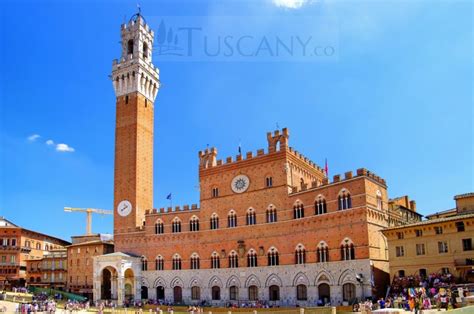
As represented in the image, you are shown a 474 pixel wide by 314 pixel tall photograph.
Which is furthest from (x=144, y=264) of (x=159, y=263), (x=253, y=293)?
(x=253, y=293)

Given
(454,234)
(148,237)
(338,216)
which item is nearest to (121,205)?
(148,237)

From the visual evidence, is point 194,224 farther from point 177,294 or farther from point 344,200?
point 344,200

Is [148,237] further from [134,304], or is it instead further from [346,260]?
[346,260]

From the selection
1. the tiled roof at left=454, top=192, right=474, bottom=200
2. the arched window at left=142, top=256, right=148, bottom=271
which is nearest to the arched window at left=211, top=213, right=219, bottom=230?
the arched window at left=142, top=256, right=148, bottom=271

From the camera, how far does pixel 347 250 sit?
41.0 m

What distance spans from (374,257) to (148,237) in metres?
28.1

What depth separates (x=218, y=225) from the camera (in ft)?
170

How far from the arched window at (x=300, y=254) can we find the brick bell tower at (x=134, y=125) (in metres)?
22.5

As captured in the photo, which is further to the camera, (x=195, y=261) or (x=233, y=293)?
(x=195, y=261)

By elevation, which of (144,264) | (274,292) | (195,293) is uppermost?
(144,264)

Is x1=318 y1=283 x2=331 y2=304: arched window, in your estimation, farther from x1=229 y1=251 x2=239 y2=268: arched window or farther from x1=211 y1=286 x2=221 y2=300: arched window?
x1=211 y1=286 x2=221 y2=300: arched window

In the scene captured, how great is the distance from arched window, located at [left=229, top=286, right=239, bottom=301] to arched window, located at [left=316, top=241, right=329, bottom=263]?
1050 centimetres

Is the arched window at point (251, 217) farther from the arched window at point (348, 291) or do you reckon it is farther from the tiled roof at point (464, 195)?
the tiled roof at point (464, 195)

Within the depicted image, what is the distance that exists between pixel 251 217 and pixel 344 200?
1114 centimetres
